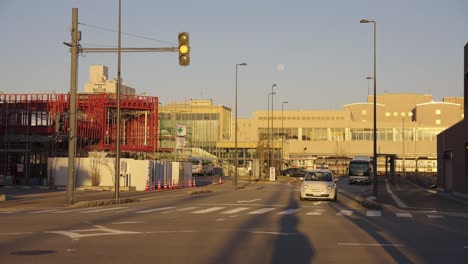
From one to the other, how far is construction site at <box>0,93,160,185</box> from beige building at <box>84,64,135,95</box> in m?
17.8

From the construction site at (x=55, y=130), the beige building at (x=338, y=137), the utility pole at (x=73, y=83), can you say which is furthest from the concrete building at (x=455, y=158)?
the beige building at (x=338, y=137)

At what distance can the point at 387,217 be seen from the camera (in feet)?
81.9

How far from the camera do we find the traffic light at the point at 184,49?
2525cm

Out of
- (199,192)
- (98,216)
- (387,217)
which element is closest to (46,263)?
(98,216)

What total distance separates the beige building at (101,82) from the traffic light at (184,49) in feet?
196

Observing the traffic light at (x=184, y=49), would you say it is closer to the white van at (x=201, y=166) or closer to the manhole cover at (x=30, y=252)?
the manhole cover at (x=30, y=252)

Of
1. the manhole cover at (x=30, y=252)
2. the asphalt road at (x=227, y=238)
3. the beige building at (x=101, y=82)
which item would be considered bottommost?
the asphalt road at (x=227, y=238)

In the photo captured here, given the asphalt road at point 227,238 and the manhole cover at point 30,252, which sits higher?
the manhole cover at point 30,252

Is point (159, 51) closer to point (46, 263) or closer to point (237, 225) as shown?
point (237, 225)

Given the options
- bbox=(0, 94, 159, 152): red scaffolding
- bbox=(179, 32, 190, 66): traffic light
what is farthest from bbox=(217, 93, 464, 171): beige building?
bbox=(179, 32, 190, 66): traffic light

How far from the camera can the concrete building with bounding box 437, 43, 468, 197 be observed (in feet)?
137

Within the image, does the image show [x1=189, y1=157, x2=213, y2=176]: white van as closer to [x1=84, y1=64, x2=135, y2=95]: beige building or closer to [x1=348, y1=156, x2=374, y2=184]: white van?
[x1=84, y1=64, x2=135, y2=95]: beige building

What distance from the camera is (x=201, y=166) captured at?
9619cm

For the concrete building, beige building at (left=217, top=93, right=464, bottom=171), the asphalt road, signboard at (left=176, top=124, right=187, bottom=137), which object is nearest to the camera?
the asphalt road
